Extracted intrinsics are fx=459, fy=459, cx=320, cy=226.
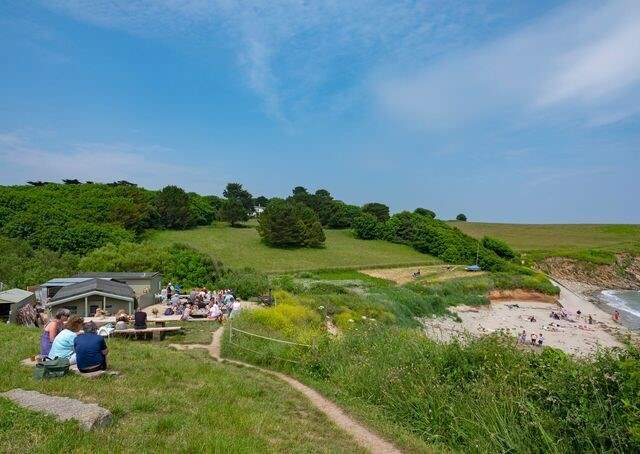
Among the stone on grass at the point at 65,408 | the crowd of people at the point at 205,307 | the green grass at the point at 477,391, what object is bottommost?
the crowd of people at the point at 205,307

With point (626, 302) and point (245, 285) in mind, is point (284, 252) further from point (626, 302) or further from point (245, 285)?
point (626, 302)

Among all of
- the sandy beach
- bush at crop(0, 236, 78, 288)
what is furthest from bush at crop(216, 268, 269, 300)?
bush at crop(0, 236, 78, 288)

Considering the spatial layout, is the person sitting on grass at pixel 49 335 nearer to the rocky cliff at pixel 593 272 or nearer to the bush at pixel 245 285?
the bush at pixel 245 285

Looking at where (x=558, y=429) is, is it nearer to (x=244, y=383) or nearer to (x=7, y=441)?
(x=244, y=383)

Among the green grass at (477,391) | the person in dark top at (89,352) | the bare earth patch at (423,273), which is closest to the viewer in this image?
the green grass at (477,391)

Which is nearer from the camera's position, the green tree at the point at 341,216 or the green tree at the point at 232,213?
the green tree at the point at 232,213

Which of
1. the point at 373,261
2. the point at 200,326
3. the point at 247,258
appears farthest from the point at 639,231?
the point at 200,326

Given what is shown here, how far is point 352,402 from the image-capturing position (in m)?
9.59

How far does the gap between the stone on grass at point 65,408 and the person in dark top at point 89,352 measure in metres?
1.90

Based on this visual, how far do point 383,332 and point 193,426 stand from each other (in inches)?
302

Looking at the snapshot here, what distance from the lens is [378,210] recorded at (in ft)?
307

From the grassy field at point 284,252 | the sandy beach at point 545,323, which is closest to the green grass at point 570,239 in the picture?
the grassy field at point 284,252

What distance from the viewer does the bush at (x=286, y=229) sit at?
68438 millimetres

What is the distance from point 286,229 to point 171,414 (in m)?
61.7
